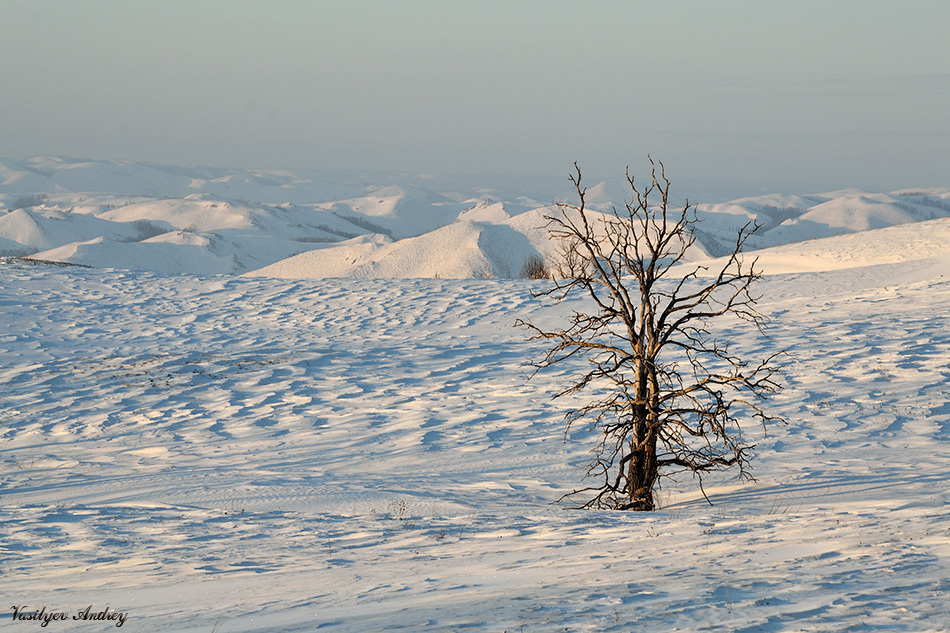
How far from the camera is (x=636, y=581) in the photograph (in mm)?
5254

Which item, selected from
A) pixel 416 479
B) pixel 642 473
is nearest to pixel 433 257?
pixel 416 479

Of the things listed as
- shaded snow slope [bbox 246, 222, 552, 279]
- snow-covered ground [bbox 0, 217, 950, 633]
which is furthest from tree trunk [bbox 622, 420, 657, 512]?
shaded snow slope [bbox 246, 222, 552, 279]

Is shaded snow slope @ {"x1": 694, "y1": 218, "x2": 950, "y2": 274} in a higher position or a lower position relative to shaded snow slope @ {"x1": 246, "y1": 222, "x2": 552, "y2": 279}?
lower

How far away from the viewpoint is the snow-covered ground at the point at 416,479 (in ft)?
16.3

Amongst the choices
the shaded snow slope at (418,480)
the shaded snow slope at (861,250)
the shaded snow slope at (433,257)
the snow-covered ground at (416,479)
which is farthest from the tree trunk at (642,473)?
the shaded snow slope at (433,257)

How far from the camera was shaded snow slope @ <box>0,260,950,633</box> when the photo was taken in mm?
4988

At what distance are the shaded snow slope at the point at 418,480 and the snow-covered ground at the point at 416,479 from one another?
0.04 meters

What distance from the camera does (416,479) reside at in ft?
33.5

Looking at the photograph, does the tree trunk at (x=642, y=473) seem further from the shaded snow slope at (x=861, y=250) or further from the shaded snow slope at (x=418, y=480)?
the shaded snow slope at (x=861, y=250)

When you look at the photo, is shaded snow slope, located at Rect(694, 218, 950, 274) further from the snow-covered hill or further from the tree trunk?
the tree trunk

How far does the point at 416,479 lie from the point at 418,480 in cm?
6

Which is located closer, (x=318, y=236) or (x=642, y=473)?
(x=642, y=473)

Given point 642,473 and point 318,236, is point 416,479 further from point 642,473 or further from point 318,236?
point 318,236

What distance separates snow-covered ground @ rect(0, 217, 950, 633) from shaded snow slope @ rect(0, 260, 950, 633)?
0.04 meters
